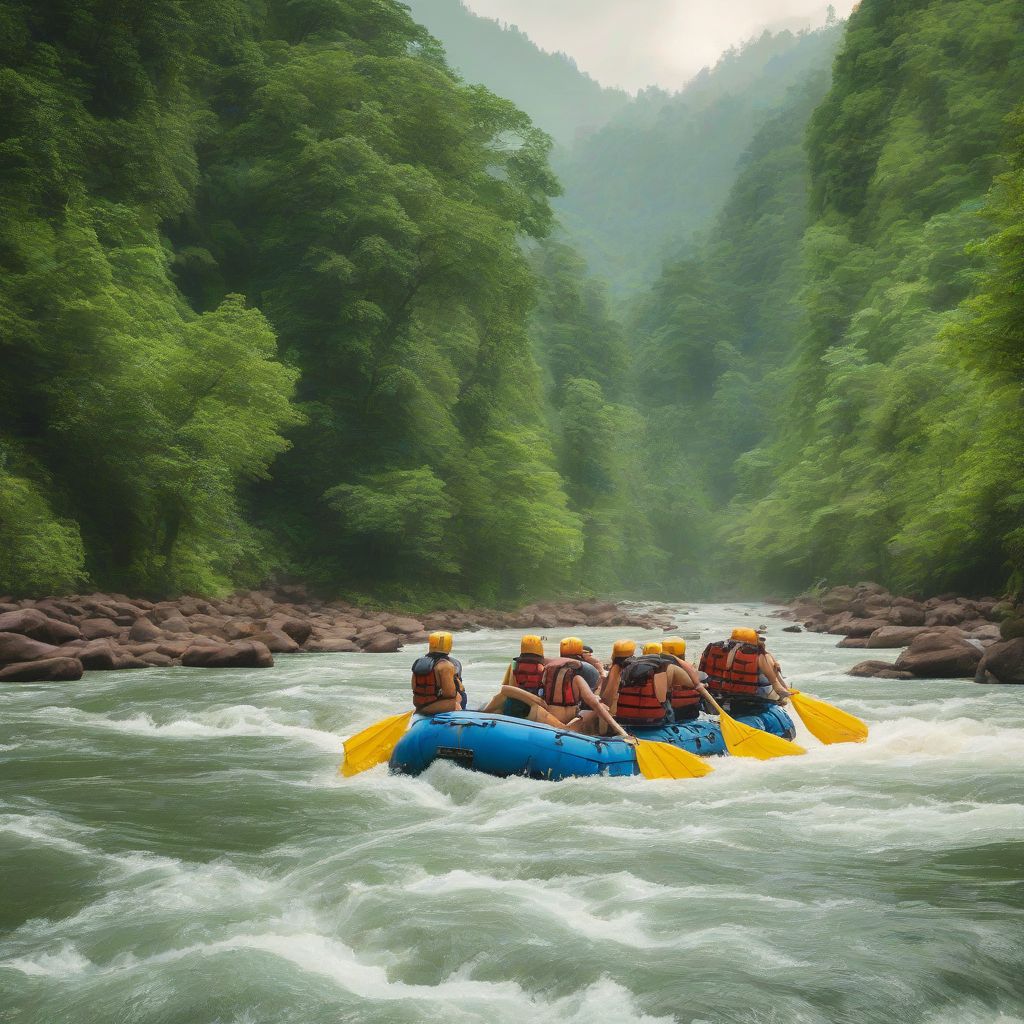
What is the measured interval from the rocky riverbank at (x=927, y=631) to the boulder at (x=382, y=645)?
7998mm

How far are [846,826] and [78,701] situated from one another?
8428 millimetres

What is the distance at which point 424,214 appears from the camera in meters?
29.1

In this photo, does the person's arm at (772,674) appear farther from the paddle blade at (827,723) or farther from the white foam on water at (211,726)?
the white foam on water at (211,726)

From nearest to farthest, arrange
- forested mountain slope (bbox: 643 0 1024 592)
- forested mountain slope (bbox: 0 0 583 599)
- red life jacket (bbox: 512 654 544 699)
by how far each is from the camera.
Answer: red life jacket (bbox: 512 654 544 699)
forested mountain slope (bbox: 643 0 1024 592)
forested mountain slope (bbox: 0 0 583 599)

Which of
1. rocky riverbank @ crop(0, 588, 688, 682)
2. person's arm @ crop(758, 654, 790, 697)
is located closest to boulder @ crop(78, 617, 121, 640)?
rocky riverbank @ crop(0, 588, 688, 682)

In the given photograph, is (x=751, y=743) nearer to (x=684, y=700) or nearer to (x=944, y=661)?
(x=684, y=700)

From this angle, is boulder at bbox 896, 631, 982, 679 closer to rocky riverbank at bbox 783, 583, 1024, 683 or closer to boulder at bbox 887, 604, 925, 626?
rocky riverbank at bbox 783, 583, 1024, 683

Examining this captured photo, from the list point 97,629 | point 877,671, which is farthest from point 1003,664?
point 97,629

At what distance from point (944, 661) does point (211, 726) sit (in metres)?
9.29

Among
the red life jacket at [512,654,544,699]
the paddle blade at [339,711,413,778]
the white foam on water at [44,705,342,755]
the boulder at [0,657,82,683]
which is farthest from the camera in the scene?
the boulder at [0,657,82,683]

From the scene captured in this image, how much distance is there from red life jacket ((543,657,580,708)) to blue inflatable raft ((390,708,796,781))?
0.49m

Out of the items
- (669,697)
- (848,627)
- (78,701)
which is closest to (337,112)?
(848,627)

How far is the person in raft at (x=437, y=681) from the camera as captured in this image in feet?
29.0

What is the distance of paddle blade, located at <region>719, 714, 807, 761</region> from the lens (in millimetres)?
9117
